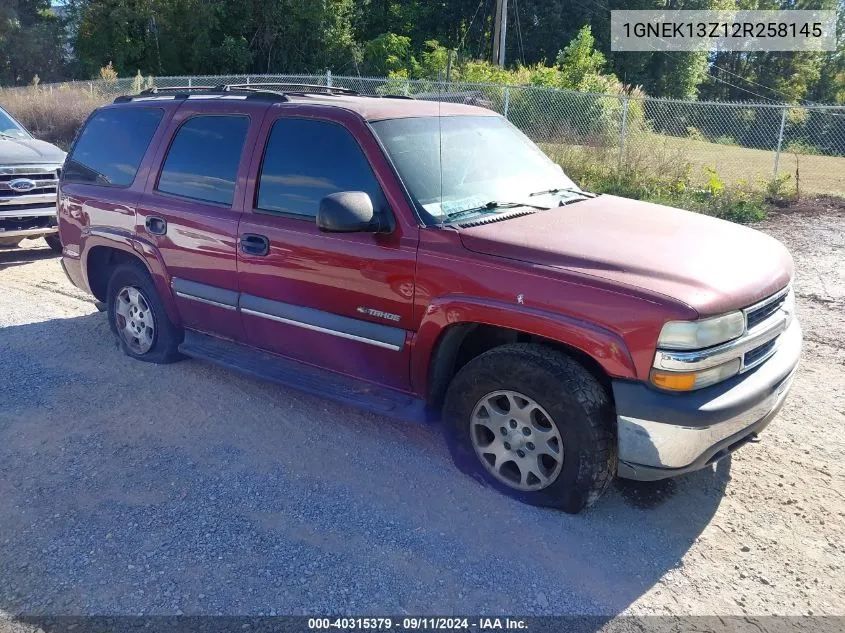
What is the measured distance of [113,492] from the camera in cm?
372

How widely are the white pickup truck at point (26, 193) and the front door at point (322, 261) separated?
15.4ft

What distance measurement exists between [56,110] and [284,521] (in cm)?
1901

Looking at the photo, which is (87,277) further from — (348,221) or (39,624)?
(39,624)

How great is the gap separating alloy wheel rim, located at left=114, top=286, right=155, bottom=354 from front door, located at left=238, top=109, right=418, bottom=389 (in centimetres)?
119

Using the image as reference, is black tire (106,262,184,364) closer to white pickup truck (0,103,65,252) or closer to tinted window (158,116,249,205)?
tinted window (158,116,249,205)

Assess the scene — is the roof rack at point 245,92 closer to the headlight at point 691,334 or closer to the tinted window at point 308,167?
the tinted window at point 308,167

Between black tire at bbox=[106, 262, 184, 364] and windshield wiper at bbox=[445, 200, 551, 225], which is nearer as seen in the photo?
windshield wiper at bbox=[445, 200, 551, 225]

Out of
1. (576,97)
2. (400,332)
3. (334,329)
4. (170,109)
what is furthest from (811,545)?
(576,97)

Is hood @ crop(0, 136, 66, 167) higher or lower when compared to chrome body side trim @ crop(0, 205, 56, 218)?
higher

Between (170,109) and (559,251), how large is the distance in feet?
10.4

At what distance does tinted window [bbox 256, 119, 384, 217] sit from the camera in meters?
4.02

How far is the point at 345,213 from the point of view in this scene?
11.8 ft

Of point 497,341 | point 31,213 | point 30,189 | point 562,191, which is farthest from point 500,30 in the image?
point 497,341

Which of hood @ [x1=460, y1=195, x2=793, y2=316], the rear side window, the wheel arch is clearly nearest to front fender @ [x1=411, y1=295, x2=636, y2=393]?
the wheel arch
